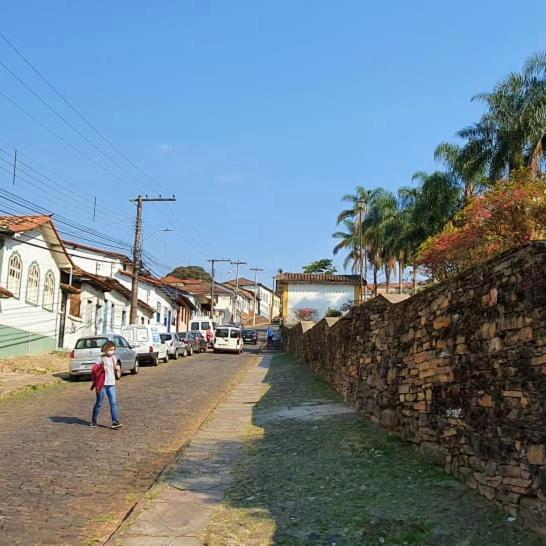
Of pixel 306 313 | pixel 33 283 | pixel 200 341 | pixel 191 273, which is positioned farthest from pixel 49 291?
pixel 191 273

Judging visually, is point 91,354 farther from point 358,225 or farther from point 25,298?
point 358,225

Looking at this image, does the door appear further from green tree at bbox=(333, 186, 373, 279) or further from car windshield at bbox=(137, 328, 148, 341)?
green tree at bbox=(333, 186, 373, 279)

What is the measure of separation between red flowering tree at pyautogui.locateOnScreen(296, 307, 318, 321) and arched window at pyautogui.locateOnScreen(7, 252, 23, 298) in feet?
148

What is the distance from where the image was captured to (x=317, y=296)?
6912 cm

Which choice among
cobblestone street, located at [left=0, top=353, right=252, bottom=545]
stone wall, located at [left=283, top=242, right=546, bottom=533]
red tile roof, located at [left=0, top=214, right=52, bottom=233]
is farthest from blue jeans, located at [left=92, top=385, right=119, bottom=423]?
red tile roof, located at [left=0, top=214, right=52, bottom=233]

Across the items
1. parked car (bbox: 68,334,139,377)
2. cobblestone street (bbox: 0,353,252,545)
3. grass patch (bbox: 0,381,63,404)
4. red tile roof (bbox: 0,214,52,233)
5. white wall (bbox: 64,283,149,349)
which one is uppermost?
red tile roof (bbox: 0,214,52,233)

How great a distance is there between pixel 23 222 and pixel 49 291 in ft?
12.6

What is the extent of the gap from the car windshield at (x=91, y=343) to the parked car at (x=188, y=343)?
13.8 meters

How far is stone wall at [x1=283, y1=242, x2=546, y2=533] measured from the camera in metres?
4.80

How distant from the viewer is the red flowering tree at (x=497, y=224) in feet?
50.5

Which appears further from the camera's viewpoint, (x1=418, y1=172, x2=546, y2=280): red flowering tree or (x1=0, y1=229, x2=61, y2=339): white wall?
(x1=0, y1=229, x2=61, y2=339): white wall

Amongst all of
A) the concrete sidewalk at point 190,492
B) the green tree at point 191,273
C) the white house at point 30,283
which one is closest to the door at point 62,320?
the white house at point 30,283

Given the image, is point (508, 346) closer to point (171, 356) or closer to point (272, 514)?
point (272, 514)

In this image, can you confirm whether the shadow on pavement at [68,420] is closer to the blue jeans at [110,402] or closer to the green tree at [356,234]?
→ the blue jeans at [110,402]
